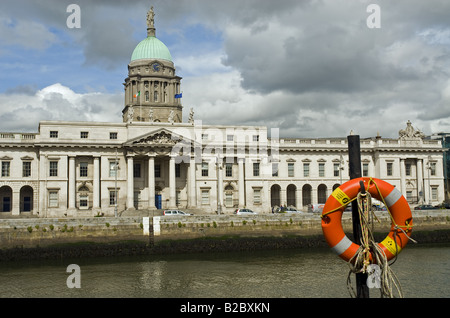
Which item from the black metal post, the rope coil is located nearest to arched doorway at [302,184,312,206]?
the black metal post

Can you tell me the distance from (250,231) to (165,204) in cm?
1839

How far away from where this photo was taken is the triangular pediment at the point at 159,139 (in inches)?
2124

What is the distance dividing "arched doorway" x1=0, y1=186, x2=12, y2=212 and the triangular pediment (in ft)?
48.9

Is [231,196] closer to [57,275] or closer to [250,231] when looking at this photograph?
[250,231]

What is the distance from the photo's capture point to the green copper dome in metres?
72.1

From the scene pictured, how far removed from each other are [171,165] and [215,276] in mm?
28130

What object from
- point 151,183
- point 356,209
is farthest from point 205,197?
point 356,209

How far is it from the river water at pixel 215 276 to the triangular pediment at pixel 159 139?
19827 millimetres

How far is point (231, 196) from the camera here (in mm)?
60562

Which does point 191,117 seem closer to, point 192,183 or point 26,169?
point 192,183

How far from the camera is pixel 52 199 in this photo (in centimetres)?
5381

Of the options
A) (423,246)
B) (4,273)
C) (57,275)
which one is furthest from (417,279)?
(4,273)

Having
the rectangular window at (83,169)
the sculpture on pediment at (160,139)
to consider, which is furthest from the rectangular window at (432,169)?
the rectangular window at (83,169)

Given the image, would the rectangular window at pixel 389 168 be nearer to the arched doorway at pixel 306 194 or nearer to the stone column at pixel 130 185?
the arched doorway at pixel 306 194
